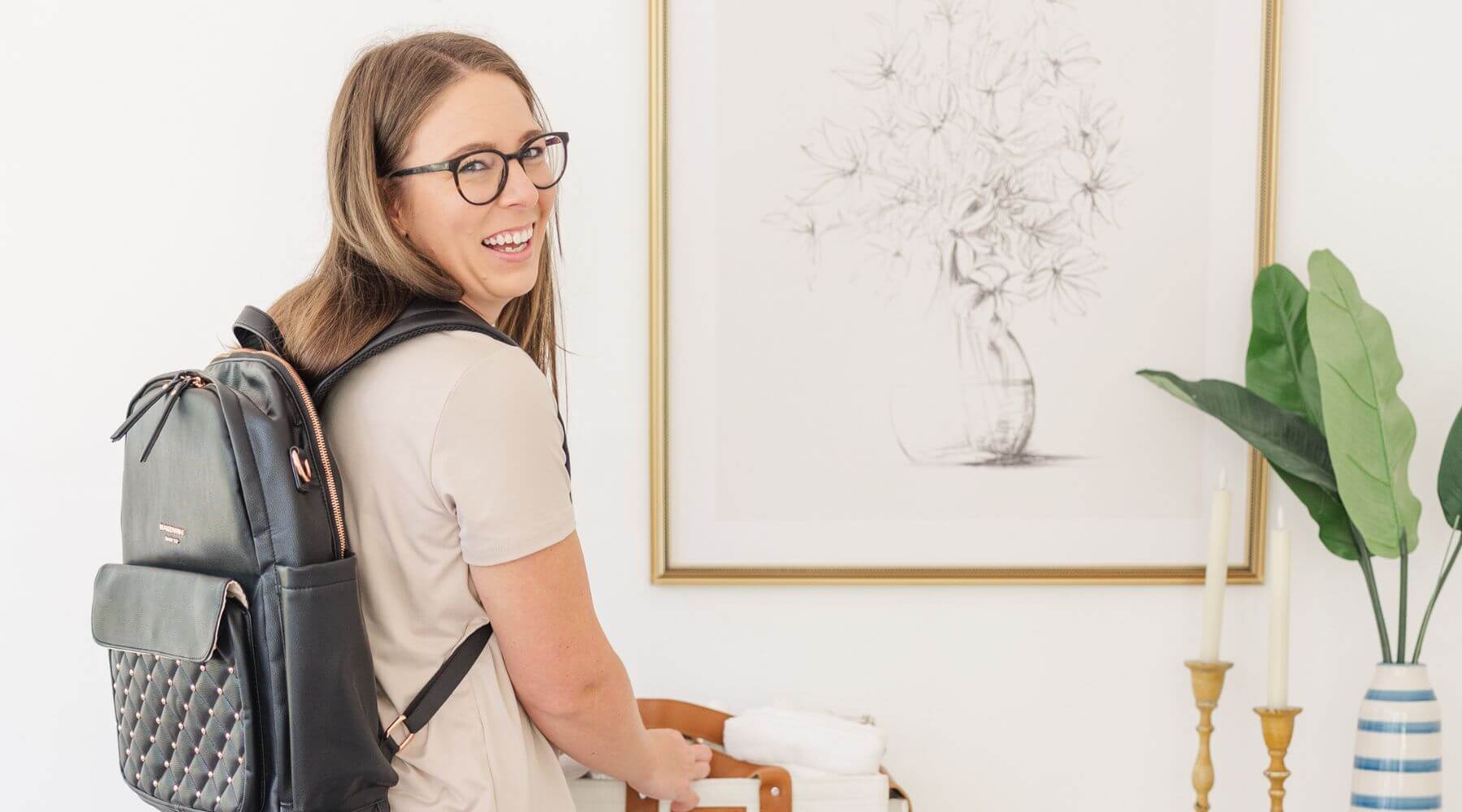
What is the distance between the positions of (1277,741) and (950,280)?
2.47 ft

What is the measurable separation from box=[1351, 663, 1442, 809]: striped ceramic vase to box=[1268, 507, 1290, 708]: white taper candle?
0.41 feet

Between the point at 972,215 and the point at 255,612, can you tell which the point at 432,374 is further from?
the point at 972,215

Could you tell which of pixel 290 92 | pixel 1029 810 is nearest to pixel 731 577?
pixel 1029 810

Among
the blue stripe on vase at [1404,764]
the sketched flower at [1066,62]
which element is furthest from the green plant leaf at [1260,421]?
the sketched flower at [1066,62]

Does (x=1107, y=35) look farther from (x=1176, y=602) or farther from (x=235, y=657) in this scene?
(x=235, y=657)

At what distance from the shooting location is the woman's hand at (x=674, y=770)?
1.09 m

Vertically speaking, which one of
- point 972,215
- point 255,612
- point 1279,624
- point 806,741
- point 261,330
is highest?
point 972,215

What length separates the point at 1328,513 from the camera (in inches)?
56.8

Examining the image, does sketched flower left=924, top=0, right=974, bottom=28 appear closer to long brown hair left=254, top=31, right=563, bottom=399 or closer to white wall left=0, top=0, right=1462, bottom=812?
white wall left=0, top=0, right=1462, bottom=812

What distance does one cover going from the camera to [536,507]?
2.74 ft

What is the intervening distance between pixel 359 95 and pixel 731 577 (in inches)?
34.2

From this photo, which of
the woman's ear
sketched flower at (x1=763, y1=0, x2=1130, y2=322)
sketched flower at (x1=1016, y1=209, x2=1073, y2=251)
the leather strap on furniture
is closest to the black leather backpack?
the woman's ear

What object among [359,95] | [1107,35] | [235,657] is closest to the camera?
[235,657]

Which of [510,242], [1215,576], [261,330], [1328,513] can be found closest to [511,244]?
[510,242]
